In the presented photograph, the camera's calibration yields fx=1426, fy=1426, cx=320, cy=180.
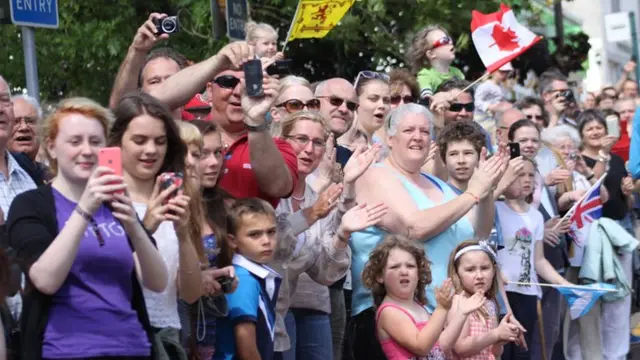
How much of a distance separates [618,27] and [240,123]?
15.1 m

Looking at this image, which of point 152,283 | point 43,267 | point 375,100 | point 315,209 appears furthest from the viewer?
point 375,100

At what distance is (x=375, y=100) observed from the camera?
32.9 ft

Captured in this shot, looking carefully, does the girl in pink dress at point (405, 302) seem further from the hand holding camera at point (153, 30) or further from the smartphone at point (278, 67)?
the hand holding camera at point (153, 30)

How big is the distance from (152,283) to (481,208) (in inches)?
147

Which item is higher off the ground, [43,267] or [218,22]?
[218,22]

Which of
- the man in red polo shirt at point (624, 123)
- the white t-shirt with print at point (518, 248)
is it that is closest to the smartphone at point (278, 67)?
the white t-shirt with print at point (518, 248)

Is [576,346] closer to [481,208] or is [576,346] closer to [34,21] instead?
[481,208]

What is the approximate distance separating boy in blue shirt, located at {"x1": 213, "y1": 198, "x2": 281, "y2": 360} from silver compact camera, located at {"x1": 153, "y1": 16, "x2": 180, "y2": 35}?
939mm

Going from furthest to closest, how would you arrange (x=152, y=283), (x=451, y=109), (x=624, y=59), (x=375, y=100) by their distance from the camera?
(x=624, y=59) < (x=451, y=109) < (x=375, y=100) < (x=152, y=283)

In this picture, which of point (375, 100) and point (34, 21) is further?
point (375, 100)

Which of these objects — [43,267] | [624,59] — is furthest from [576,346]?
[624,59]

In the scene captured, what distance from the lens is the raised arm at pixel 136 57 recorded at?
733 cm

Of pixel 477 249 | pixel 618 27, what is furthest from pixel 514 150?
pixel 618 27

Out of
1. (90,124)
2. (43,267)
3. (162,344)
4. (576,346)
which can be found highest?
(90,124)
